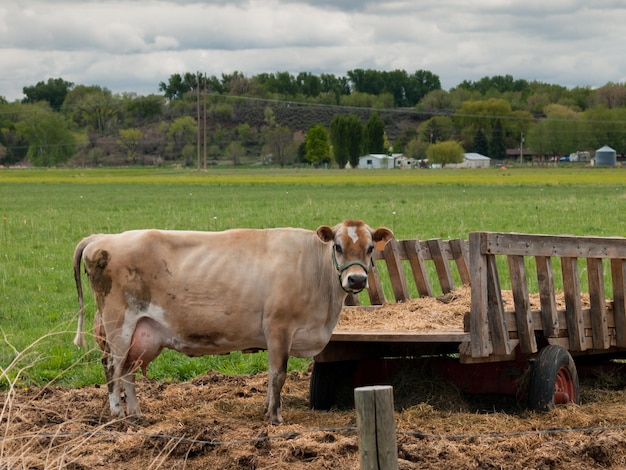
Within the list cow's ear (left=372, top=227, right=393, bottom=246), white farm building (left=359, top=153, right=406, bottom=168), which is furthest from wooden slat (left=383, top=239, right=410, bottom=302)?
white farm building (left=359, top=153, right=406, bottom=168)

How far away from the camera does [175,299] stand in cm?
925

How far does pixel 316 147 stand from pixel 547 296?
180146 millimetres

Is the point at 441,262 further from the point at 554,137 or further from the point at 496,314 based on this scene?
the point at 554,137

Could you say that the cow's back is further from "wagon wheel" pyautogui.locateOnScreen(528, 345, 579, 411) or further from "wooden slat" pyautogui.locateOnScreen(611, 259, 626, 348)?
"wooden slat" pyautogui.locateOnScreen(611, 259, 626, 348)

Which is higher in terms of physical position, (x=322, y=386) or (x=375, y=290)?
(x=375, y=290)

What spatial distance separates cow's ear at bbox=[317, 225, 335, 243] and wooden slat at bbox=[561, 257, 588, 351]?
2.23m

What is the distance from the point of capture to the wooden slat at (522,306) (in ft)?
30.0

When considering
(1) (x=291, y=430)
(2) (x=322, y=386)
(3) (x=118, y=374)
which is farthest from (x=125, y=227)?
(1) (x=291, y=430)

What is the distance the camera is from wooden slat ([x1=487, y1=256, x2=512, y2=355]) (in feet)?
29.3

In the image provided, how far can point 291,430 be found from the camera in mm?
8562

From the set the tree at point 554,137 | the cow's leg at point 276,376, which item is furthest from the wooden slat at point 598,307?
the tree at point 554,137

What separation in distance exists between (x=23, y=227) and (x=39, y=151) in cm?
15974

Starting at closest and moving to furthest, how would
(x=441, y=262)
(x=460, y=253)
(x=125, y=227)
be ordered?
(x=441, y=262) → (x=460, y=253) → (x=125, y=227)

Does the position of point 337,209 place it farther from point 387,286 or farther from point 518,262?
point 518,262
